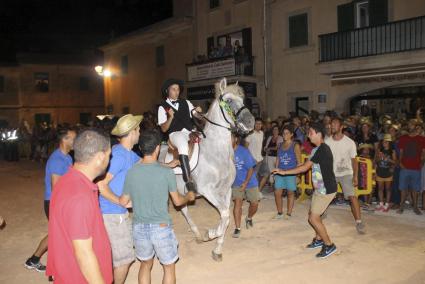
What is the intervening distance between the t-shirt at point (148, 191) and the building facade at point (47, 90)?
36553 mm

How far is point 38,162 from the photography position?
791 inches

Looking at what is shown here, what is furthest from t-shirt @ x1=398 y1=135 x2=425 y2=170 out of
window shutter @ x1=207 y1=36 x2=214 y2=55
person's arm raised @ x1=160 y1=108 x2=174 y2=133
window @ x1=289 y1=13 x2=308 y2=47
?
window shutter @ x1=207 y1=36 x2=214 y2=55

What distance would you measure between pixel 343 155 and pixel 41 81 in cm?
3774

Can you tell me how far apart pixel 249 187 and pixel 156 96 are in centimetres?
2064

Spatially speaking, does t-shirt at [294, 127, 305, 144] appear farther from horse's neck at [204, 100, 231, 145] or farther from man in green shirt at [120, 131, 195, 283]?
man in green shirt at [120, 131, 195, 283]

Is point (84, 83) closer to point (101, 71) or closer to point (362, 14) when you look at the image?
point (101, 71)

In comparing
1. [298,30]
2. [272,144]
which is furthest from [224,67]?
[272,144]

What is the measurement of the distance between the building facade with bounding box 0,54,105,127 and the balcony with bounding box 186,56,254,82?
72.8ft

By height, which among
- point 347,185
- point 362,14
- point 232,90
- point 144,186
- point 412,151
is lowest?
point 347,185

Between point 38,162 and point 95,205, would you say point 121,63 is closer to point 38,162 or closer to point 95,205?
point 38,162

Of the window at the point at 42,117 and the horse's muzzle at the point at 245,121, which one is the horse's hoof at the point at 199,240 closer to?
the horse's muzzle at the point at 245,121

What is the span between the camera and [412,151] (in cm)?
793

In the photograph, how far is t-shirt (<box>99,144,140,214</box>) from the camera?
377 cm

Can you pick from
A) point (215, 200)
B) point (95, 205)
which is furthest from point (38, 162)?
point (95, 205)
